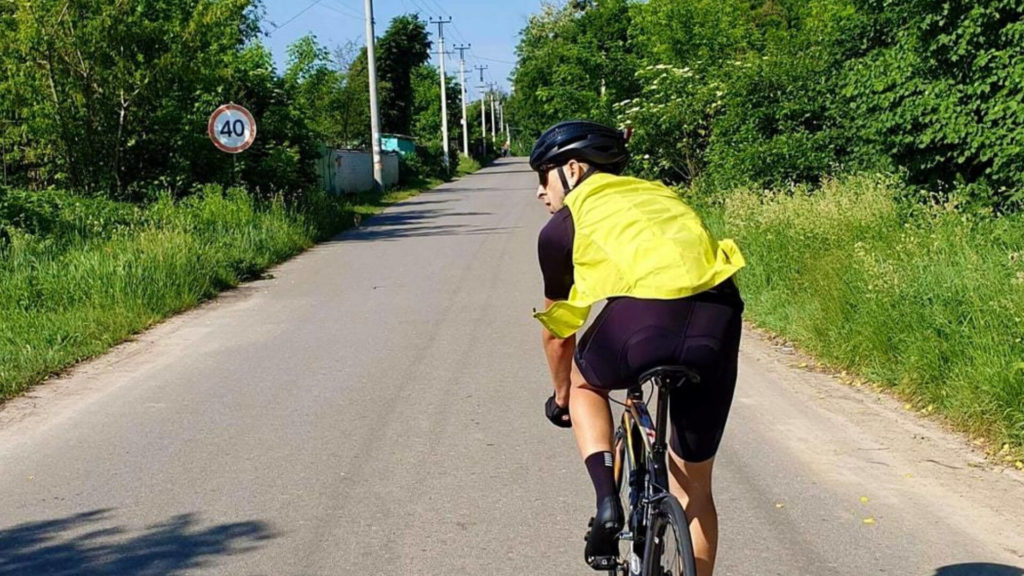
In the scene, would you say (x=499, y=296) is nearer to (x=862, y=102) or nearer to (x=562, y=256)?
(x=862, y=102)

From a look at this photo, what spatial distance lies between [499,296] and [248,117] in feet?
22.5

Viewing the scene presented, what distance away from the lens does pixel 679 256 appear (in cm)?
304

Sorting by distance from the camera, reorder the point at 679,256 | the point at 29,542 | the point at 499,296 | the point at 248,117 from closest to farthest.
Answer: the point at 679,256
the point at 29,542
the point at 499,296
the point at 248,117

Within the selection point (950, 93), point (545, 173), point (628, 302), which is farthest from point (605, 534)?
point (950, 93)

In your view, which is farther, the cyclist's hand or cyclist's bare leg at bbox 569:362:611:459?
the cyclist's hand

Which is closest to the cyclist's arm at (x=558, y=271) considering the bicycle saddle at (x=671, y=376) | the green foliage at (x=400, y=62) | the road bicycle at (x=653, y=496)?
the road bicycle at (x=653, y=496)

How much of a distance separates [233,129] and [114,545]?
13343mm

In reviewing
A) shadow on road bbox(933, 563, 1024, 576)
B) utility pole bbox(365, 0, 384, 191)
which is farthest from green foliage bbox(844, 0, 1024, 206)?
utility pole bbox(365, 0, 384, 191)

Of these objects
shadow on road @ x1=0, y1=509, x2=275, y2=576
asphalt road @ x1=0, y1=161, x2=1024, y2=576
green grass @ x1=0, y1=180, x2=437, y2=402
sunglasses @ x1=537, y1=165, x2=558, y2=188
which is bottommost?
asphalt road @ x1=0, y1=161, x2=1024, y2=576

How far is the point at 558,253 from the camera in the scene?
3316 mm

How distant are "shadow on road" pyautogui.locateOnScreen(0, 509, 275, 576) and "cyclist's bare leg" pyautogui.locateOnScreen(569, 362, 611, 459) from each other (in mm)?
1991

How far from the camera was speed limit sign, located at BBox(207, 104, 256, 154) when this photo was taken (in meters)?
17.2

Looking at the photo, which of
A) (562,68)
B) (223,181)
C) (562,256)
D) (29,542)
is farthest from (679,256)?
(562,68)

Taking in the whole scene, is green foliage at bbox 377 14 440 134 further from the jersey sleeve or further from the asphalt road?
the jersey sleeve
